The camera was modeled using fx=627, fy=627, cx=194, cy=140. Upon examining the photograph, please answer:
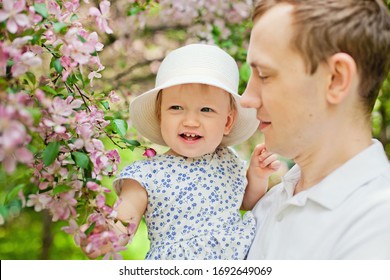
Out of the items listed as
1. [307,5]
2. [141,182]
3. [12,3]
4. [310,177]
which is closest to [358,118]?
[310,177]

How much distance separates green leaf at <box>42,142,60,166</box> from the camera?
4.99 ft

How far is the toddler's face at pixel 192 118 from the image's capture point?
1.98m

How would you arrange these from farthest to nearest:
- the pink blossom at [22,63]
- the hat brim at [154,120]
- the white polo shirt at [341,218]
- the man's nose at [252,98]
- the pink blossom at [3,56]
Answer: the hat brim at [154,120], the man's nose at [252,98], the white polo shirt at [341,218], the pink blossom at [22,63], the pink blossom at [3,56]

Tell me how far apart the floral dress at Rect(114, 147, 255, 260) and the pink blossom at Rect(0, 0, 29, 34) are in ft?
2.26

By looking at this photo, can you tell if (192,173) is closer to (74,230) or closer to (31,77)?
(74,230)

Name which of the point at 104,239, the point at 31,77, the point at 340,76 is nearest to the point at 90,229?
the point at 104,239

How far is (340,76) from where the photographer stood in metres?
1.59

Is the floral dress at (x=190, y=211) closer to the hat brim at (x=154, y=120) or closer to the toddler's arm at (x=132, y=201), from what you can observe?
the toddler's arm at (x=132, y=201)

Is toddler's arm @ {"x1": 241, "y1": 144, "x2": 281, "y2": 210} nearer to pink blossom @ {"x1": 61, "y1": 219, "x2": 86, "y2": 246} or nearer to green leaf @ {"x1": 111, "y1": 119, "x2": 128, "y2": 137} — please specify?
green leaf @ {"x1": 111, "y1": 119, "x2": 128, "y2": 137}

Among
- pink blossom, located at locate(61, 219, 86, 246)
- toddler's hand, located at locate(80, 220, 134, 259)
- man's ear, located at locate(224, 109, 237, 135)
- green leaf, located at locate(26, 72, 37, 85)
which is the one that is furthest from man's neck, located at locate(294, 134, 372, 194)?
green leaf, located at locate(26, 72, 37, 85)

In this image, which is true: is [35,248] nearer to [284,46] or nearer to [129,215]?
[129,215]

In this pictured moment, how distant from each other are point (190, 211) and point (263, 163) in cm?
36

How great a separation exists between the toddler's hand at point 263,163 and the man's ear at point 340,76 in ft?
1.86

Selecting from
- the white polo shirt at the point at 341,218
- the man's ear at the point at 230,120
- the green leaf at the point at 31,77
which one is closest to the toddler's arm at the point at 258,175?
the man's ear at the point at 230,120
